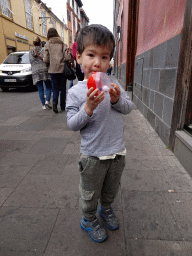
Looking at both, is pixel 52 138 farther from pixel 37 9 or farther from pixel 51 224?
pixel 37 9

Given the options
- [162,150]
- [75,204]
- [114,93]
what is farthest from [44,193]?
[162,150]

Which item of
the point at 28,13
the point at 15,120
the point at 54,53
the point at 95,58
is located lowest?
the point at 15,120

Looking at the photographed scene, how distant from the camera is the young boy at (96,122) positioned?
3.64ft

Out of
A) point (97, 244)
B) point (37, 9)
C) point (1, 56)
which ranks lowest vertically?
point (97, 244)

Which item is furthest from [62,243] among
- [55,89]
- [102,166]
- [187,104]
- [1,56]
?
[1,56]

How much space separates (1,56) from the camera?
13547mm

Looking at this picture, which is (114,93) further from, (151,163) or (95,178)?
(151,163)

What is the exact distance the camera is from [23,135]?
11.9 ft

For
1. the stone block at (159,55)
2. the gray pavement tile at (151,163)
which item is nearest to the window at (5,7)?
the stone block at (159,55)

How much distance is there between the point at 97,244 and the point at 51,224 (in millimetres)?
410

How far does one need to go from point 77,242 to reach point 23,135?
2659 mm

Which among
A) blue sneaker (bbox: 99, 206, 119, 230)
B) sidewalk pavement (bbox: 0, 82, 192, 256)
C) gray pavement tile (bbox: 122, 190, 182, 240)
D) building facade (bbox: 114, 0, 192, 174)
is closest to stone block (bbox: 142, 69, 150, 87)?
building facade (bbox: 114, 0, 192, 174)

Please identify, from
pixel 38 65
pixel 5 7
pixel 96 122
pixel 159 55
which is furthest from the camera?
pixel 5 7

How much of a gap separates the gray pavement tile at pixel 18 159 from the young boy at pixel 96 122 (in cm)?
141
